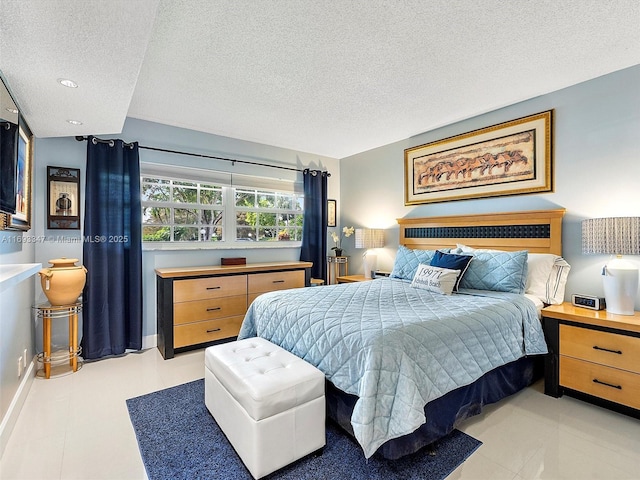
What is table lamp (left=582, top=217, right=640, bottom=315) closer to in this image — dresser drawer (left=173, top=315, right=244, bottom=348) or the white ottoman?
the white ottoman

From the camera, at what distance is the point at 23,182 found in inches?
93.0

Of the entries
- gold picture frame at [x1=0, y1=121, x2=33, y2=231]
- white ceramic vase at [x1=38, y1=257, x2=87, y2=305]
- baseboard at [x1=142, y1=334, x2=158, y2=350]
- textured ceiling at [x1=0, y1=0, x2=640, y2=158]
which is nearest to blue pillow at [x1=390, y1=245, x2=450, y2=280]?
textured ceiling at [x1=0, y1=0, x2=640, y2=158]

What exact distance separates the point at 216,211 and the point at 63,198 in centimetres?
154

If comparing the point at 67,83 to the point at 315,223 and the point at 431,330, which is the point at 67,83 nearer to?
the point at 431,330

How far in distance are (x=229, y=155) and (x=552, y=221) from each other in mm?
3607

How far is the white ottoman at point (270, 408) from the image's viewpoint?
5.03 ft

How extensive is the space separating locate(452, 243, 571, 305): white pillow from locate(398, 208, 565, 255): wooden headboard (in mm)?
149

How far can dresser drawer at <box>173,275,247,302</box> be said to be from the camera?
3.27m

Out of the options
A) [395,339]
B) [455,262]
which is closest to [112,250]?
[395,339]

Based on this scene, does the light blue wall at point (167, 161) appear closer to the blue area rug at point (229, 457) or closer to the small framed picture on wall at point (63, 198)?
the small framed picture on wall at point (63, 198)

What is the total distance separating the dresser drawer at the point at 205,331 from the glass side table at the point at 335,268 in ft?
5.75

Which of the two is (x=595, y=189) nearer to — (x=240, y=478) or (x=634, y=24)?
(x=634, y=24)

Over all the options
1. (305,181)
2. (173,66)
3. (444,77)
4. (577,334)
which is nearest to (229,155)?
(305,181)

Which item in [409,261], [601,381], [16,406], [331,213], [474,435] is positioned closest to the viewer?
[474,435]
